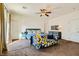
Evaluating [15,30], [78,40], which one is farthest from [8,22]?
[78,40]

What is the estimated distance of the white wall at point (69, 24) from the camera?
2277mm

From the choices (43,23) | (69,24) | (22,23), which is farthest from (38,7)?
(69,24)

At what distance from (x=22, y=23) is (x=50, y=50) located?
78 centimetres

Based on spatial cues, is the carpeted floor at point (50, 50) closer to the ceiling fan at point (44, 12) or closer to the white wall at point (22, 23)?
the white wall at point (22, 23)

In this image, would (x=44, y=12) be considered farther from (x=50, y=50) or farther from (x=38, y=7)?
(x=50, y=50)

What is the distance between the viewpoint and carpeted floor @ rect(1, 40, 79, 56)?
7.45 ft

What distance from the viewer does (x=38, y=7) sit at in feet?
7.59

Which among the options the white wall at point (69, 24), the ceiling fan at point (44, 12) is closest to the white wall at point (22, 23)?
the ceiling fan at point (44, 12)

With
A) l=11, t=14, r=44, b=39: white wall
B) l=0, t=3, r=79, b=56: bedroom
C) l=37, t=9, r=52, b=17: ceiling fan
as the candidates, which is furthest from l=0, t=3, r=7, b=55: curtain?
l=37, t=9, r=52, b=17: ceiling fan

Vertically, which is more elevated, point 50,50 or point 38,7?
point 38,7

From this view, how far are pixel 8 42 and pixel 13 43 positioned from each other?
0.33 ft

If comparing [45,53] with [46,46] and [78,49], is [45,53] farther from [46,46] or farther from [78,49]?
[78,49]

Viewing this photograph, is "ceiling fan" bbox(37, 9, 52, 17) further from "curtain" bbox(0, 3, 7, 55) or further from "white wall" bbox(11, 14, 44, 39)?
"curtain" bbox(0, 3, 7, 55)

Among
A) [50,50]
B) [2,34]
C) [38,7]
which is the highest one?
[38,7]
